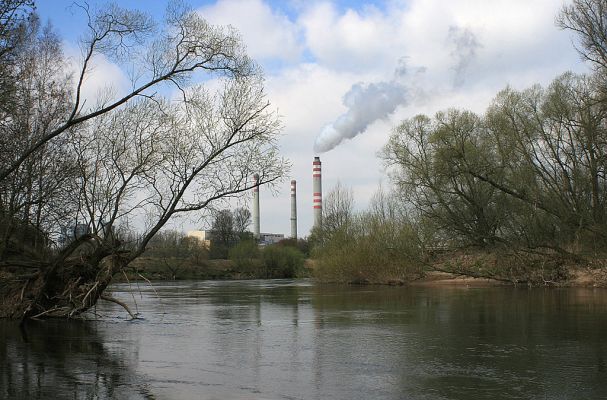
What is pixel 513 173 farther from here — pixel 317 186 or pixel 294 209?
pixel 294 209

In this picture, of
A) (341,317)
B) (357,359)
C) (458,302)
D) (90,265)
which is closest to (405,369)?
(357,359)

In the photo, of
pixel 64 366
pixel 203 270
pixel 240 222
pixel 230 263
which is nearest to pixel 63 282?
pixel 64 366

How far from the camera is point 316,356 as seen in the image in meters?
12.2

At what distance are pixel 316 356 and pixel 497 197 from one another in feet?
111

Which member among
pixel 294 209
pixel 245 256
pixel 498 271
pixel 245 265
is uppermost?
pixel 294 209

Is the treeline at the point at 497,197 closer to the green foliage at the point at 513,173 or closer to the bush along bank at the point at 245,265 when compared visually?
the green foliage at the point at 513,173

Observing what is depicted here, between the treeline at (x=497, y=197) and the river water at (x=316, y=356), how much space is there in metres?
17.3

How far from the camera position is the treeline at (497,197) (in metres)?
37.2

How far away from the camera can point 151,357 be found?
40.5ft

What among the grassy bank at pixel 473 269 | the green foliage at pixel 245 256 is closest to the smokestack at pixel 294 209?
the green foliage at pixel 245 256

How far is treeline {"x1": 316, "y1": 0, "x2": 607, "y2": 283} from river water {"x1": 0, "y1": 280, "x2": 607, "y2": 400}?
56.9ft

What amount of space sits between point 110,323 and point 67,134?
650 centimetres

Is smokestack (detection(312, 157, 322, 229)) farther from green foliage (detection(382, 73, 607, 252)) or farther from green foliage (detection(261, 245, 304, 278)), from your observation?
green foliage (detection(382, 73, 607, 252))

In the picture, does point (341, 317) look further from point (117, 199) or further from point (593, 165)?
point (593, 165)
